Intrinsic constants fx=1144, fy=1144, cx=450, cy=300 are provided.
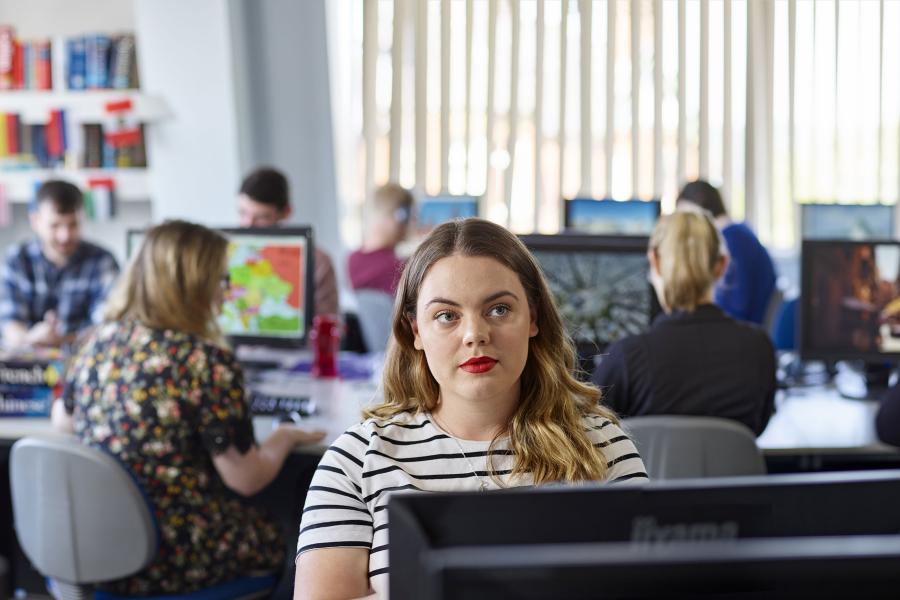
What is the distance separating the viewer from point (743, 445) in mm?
2363

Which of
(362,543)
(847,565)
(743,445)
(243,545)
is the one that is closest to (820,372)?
(743,445)

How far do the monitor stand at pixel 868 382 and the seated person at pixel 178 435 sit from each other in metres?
1.75

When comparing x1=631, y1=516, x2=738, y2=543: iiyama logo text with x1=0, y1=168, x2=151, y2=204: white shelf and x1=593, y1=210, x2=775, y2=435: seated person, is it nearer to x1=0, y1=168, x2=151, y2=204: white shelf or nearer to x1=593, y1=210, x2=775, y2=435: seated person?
x1=593, y1=210, x2=775, y2=435: seated person

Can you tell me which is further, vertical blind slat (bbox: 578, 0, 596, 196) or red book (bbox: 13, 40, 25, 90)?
vertical blind slat (bbox: 578, 0, 596, 196)

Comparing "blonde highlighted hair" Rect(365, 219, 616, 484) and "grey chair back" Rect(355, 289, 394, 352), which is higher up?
"blonde highlighted hair" Rect(365, 219, 616, 484)

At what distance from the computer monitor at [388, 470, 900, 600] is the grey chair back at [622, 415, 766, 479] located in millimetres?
1454

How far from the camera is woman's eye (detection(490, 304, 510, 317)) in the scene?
1522 millimetres

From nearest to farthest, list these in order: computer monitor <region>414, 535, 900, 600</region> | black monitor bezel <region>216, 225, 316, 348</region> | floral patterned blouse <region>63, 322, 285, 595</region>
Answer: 1. computer monitor <region>414, 535, 900, 600</region>
2. floral patterned blouse <region>63, 322, 285, 595</region>
3. black monitor bezel <region>216, 225, 316, 348</region>

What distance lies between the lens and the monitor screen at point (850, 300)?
332 centimetres

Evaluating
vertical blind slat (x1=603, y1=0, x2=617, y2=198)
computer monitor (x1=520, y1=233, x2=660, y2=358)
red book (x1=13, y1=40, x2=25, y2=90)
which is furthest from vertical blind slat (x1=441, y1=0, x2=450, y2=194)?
computer monitor (x1=520, y1=233, x2=660, y2=358)

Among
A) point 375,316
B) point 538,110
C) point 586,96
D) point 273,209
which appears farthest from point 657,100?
point 273,209

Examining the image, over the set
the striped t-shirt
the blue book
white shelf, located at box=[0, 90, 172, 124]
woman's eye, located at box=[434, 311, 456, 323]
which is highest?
the blue book

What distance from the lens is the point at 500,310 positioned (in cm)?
153

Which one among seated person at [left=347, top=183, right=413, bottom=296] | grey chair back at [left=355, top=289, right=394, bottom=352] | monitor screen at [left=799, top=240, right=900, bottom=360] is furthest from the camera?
seated person at [left=347, top=183, right=413, bottom=296]
